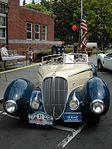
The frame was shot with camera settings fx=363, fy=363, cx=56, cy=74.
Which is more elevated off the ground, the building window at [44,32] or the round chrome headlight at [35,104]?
the building window at [44,32]

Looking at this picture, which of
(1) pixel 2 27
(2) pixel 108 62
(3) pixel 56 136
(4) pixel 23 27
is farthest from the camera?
(4) pixel 23 27

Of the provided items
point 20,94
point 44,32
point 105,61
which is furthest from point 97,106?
point 44,32

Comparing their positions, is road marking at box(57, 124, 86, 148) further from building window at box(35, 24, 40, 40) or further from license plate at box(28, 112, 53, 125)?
building window at box(35, 24, 40, 40)

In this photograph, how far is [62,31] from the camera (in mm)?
76750

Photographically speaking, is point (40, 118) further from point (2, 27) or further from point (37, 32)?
point (37, 32)

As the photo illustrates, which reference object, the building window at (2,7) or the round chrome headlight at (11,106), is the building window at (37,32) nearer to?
the building window at (2,7)

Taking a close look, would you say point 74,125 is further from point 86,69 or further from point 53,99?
point 86,69

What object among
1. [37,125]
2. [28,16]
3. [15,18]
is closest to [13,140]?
[37,125]

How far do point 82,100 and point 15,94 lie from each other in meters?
1.46

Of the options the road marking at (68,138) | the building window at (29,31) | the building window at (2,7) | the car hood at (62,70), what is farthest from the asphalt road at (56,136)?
the building window at (29,31)

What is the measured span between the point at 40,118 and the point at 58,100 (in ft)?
1.79

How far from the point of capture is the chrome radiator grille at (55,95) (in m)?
7.64

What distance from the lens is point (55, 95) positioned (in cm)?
771

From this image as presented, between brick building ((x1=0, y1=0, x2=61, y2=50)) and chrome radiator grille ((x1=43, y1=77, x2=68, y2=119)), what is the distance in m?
18.6
